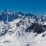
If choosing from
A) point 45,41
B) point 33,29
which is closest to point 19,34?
point 33,29

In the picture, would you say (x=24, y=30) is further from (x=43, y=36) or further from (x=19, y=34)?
(x=43, y=36)

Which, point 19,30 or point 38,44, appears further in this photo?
point 19,30

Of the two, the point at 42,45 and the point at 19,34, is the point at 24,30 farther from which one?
the point at 42,45

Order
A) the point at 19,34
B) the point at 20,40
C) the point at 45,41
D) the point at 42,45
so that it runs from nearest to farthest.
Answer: the point at 42,45, the point at 45,41, the point at 20,40, the point at 19,34

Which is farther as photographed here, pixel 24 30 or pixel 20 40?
pixel 24 30

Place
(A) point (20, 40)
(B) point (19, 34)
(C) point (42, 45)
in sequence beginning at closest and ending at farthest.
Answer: (C) point (42, 45)
(A) point (20, 40)
(B) point (19, 34)

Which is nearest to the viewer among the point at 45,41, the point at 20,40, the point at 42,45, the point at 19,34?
the point at 42,45

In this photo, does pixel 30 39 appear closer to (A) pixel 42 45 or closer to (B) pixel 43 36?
(B) pixel 43 36

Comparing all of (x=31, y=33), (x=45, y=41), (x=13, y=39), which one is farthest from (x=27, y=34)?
(x=45, y=41)

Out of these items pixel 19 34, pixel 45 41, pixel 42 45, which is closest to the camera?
pixel 42 45
